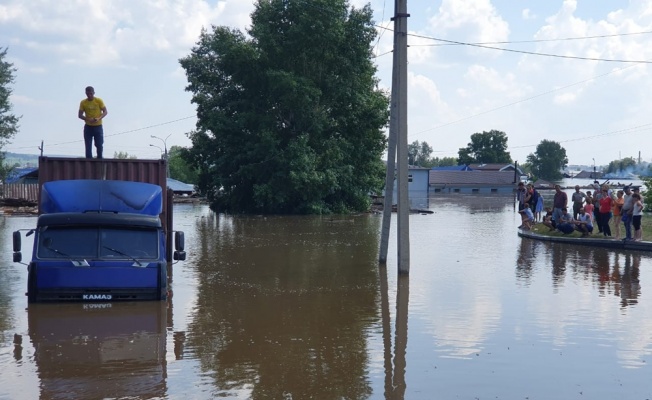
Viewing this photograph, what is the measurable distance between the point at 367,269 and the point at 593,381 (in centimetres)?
1060

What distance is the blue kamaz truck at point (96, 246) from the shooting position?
12.4 metres

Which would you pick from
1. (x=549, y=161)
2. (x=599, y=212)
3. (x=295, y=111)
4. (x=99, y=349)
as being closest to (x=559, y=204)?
(x=599, y=212)

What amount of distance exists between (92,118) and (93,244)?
14.6 ft

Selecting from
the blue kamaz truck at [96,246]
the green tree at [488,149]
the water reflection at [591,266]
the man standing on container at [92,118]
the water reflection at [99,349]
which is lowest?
the water reflection at [99,349]

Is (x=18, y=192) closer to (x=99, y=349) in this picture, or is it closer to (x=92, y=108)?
(x=92, y=108)

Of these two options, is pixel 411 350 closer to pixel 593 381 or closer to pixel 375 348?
pixel 375 348

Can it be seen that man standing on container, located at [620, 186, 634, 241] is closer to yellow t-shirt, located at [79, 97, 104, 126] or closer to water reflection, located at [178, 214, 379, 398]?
water reflection, located at [178, 214, 379, 398]

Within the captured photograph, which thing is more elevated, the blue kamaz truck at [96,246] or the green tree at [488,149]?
the green tree at [488,149]

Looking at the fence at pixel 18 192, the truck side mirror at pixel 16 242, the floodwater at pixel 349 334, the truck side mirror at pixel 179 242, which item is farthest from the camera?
the fence at pixel 18 192

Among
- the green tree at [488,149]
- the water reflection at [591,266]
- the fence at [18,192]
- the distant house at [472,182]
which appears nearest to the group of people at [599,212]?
the water reflection at [591,266]

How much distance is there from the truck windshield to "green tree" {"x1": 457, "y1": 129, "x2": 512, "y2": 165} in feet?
491

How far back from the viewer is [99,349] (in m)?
10.4

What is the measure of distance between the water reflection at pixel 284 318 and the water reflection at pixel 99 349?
627mm

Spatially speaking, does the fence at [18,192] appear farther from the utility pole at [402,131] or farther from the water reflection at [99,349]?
the water reflection at [99,349]
